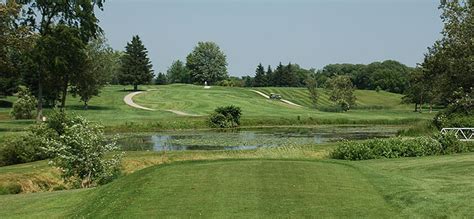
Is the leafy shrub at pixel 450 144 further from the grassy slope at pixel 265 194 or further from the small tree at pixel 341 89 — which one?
the small tree at pixel 341 89

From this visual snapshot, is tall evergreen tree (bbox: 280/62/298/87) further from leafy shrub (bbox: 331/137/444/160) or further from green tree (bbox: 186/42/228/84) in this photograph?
leafy shrub (bbox: 331/137/444/160)

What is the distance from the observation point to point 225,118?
197 feet

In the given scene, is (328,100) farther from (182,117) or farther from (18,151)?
(18,151)

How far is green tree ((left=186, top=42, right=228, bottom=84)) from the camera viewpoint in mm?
158000

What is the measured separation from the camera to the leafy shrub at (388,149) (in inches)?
940

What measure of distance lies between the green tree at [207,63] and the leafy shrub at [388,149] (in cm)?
13319

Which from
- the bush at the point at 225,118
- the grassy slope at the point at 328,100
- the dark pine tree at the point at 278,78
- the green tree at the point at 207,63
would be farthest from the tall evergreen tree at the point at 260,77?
the bush at the point at 225,118

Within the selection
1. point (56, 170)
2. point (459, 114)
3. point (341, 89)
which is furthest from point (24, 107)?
point (341, 89)

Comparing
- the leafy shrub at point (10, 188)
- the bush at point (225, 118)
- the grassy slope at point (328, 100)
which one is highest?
the leafy shrub at point (10, 188)

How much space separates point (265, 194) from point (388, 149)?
44.0ft

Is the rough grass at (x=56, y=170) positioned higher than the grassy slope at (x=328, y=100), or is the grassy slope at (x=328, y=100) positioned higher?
the rough grass at (x=56, y=170)

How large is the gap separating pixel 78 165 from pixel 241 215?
11870 mm

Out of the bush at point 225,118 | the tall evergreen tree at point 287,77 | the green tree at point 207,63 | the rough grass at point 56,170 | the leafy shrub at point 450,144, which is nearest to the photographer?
the rough grass at point 56,170

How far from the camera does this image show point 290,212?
10812 mm
